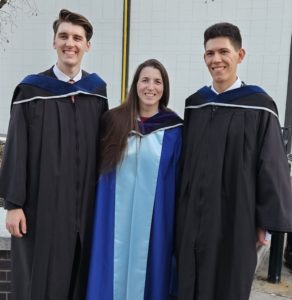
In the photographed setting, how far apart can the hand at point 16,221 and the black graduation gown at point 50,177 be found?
57mm

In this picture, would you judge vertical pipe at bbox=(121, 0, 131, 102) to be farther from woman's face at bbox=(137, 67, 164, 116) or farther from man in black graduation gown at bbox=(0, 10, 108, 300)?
man in black graduation gown at bbox=(0, 10, 108, 300)

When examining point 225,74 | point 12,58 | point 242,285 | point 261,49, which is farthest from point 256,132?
point 12,58

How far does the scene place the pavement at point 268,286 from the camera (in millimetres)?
3809

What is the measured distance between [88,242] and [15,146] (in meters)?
0.78

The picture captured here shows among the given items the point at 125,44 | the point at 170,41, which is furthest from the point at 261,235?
the point at 125,44

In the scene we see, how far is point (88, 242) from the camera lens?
109 inches

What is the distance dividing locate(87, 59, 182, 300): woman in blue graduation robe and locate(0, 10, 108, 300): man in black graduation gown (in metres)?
0.11

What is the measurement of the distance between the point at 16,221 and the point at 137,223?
744mm

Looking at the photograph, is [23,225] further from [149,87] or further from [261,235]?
[261,235]

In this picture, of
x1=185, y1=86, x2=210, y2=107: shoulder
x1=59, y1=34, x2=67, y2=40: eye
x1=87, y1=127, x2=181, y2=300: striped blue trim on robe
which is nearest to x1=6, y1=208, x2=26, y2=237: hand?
x1=87, y1=127, x2=181, y2=300: striped blue trim on robe

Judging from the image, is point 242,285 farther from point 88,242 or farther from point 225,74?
point 225,74

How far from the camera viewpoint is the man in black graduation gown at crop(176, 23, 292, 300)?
8.00 feet

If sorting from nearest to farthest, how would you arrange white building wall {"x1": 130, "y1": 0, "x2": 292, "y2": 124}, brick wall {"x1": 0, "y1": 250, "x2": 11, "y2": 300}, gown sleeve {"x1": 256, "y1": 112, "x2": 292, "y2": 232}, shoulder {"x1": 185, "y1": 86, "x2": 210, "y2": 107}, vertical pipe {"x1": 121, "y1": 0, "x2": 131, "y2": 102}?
gown sleeve {"x1": 256, "y1": 112, "x2": 292, "y2": 232} < shoulder {"x1": 185, "y1": 86, "x2": 210, "y2": 107} < brick wall {"x1": 0, "y1": 250, "x2": 11, "y2": 300} < white building wall {"x1": 130, "y1": 0, "x2": 292, "y2": 124} < vertical pipe {"x1": 121, "y1": 0, "x2": 131, "y2": 102}

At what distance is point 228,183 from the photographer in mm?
2502
